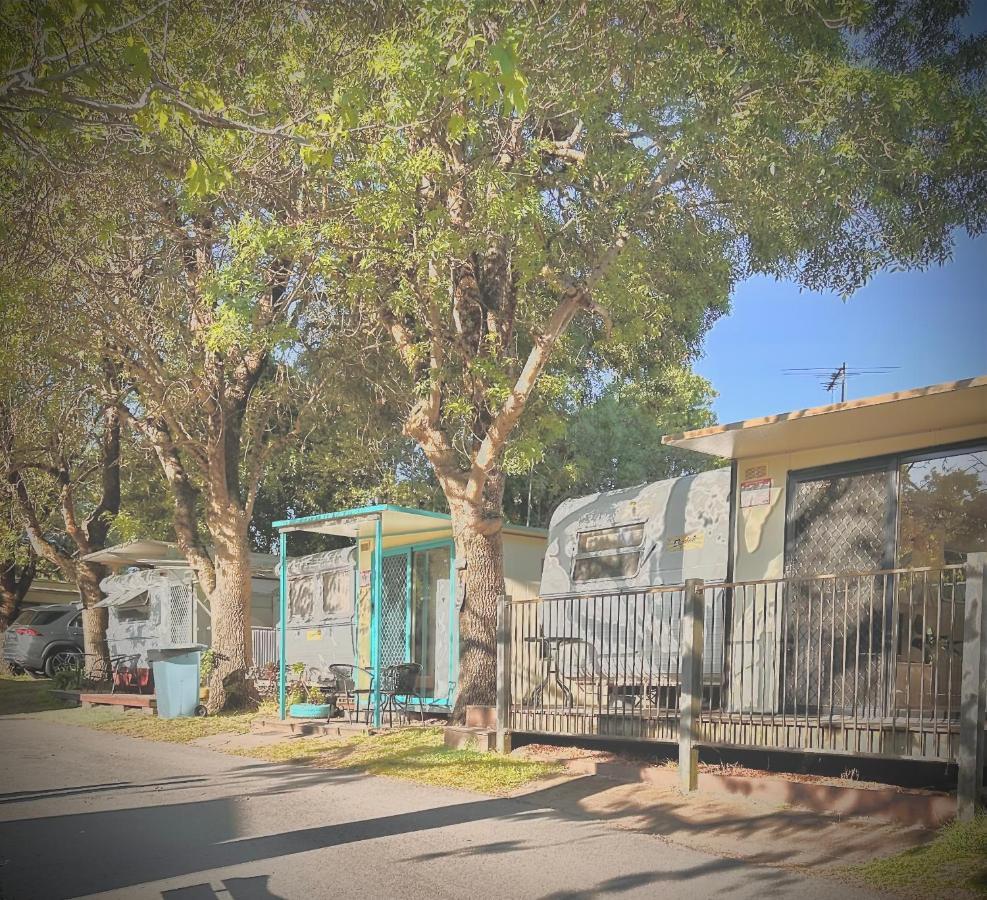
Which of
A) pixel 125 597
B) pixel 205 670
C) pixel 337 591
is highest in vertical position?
pixel 337 591

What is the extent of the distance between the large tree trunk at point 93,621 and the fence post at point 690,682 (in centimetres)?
1819

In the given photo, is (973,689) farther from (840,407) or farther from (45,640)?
(45,640)

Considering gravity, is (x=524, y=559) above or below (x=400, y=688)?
above

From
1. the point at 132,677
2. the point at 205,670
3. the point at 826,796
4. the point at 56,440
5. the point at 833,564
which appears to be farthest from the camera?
the point at 132,677

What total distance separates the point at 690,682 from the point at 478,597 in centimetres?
433

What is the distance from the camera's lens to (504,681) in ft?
40.8

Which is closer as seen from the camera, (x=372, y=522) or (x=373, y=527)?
Answer: (x=372, y=522)

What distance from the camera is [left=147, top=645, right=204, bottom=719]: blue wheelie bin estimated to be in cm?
1898

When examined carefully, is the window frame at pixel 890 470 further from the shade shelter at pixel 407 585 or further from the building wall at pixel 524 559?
the building wall at pixel 524 559

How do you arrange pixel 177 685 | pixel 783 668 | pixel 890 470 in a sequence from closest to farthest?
pixel 783 668, pixel 890 470, pixel 177 685

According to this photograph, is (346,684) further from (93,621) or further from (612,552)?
(93,621)

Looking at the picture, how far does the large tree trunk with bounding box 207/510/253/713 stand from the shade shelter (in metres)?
1.45

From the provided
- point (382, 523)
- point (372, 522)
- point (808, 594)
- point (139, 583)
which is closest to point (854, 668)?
point (808, 594)

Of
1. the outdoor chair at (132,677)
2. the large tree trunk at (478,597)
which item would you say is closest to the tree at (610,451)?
the outdoor chair at (132,677)
